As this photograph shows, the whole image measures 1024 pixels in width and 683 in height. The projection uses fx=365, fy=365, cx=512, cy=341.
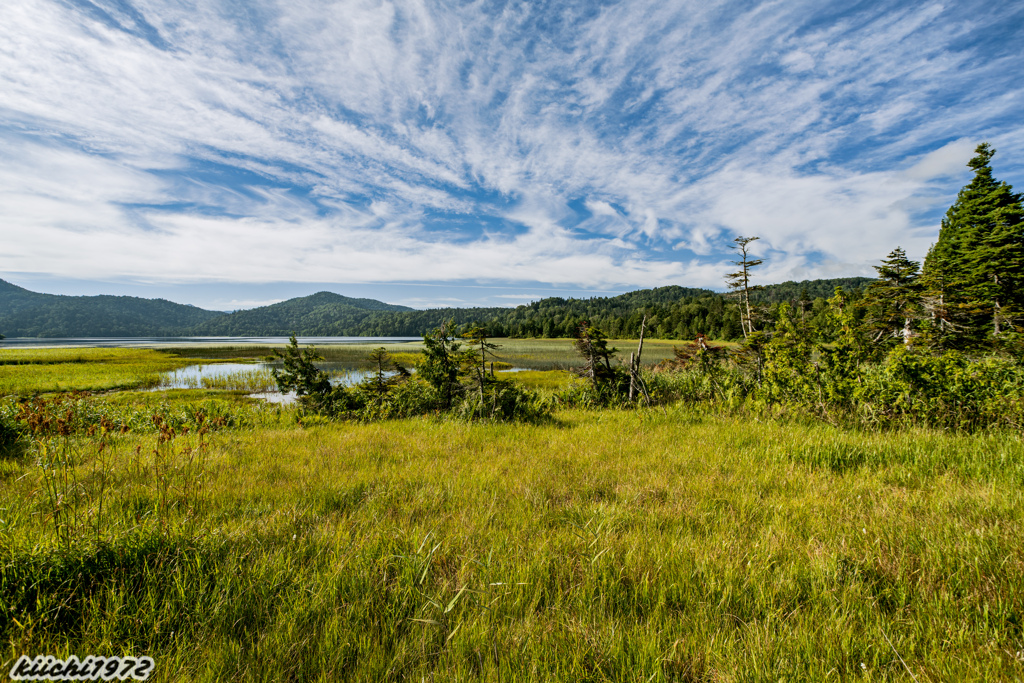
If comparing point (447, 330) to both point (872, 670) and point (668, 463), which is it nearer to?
point (668, 463)

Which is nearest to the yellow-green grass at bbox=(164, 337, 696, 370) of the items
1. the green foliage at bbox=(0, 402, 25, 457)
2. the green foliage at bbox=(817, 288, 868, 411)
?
the green foliage at bbox=(817, 288, 868, 411)

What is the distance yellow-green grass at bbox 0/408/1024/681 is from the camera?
82.3 inches

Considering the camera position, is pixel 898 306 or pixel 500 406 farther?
pixel 898 306

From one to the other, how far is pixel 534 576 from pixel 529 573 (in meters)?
0.05

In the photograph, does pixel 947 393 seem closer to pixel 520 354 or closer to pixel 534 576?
pixel 534 576

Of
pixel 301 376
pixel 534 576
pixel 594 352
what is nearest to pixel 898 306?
pixel 594 352

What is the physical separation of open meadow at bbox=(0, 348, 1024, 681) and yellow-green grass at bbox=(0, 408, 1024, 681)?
2cm

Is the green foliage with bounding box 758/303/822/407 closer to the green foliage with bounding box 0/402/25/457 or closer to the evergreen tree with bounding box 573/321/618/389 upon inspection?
the evergreen tree with bounding box 573/321/618/389

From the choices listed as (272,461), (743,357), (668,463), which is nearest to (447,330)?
(272,461)

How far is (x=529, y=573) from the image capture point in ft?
9.40

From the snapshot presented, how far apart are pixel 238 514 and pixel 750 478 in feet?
20.7

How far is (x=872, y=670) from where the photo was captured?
6.58 feet

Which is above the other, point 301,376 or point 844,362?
point 844,362

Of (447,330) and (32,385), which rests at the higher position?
(447,330)
